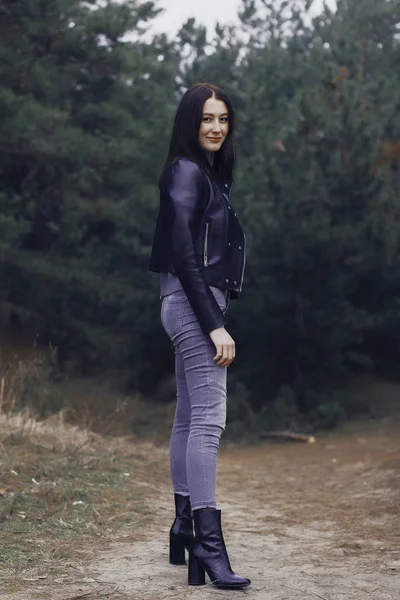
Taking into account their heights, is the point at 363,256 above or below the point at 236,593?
above

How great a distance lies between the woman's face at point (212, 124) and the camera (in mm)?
3531

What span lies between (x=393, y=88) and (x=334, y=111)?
16.2 feet

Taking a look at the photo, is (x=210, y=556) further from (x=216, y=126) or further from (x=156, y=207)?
(x=156, y=207)

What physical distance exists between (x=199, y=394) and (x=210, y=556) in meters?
0.59

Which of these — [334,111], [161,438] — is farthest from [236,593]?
[334,111]

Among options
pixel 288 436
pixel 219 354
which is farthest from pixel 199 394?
pixel 288 436

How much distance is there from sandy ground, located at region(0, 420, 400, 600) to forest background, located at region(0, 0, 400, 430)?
21.5 ft

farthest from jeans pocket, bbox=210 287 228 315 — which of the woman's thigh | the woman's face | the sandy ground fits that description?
the sandy ground

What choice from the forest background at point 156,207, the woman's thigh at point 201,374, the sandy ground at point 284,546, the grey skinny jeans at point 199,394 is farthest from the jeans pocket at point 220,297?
the forest background at point 156,207

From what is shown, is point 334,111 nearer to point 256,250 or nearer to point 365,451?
point 256,250

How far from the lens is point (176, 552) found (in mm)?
3686

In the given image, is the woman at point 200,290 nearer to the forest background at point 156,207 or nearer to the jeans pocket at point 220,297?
the jeans pocket at point 220,297

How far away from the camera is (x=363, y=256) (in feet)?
46.4

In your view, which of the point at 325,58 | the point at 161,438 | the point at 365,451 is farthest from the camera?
the point at 325,58
